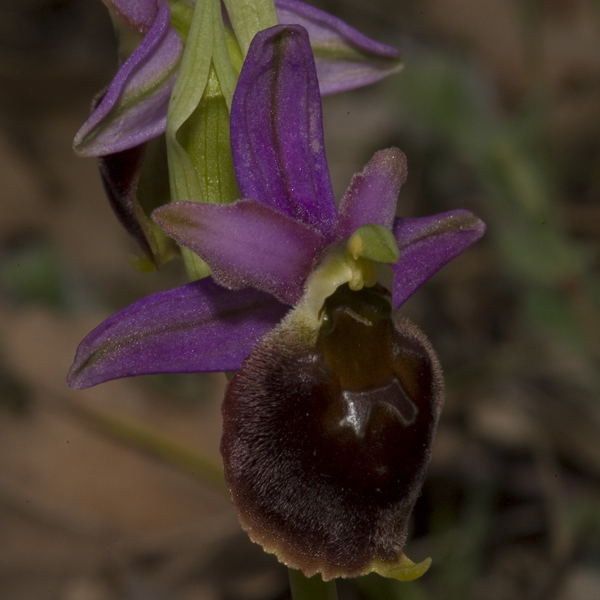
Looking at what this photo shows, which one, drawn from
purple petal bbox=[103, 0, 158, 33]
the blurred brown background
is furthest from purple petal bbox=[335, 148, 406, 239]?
the blurred brown background

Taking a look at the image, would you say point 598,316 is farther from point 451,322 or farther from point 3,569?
point 3,569

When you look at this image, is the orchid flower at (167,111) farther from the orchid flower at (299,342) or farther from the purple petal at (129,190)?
the orchid flower at (299,342)

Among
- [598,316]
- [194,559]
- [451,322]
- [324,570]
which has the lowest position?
[451,322]

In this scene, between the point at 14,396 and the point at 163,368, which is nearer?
the point at 163,368

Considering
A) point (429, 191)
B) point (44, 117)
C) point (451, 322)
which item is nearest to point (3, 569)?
point (451, 322)

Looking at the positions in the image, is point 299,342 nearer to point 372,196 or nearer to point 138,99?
point 372,196

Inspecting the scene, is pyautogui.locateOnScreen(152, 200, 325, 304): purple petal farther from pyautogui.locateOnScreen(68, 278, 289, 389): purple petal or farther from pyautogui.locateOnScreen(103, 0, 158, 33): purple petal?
pyautogui.locateOnScreen(103, 0, 158, 33): purple petal

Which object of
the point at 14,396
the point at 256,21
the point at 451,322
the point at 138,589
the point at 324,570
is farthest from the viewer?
the point at 451,322

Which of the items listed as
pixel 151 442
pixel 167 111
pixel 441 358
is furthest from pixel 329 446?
pixel 441 358
